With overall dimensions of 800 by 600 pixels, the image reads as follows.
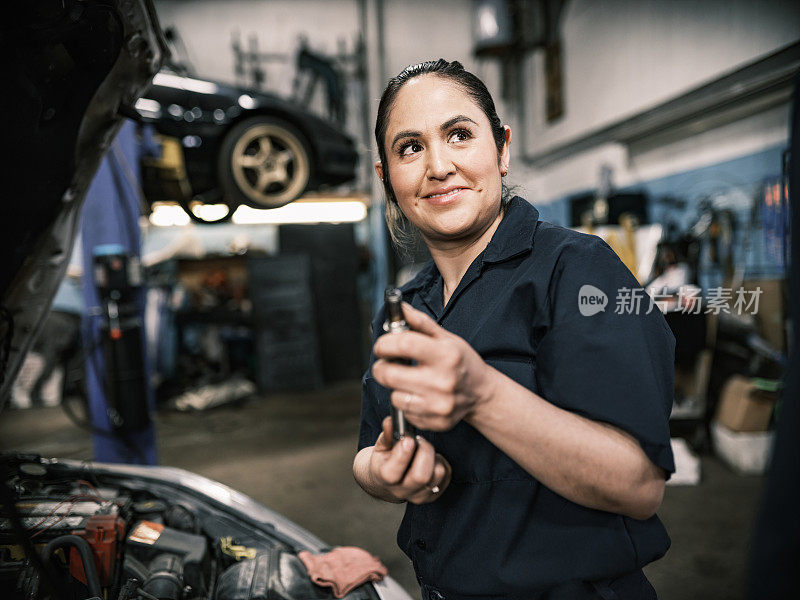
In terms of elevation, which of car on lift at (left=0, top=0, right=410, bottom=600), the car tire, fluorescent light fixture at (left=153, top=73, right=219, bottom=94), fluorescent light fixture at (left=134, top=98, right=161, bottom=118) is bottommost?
car on lift at (left=0, top=0, right=410, bottom=600)

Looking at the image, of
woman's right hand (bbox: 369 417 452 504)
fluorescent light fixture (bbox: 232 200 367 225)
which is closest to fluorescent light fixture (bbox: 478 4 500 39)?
fluorescent light fixture (bbox: 232 200 367 225)

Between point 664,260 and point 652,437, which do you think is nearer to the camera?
point 652,437

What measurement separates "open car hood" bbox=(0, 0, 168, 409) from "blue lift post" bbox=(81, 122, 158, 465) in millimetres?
1626

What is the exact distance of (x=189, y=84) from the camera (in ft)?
10.3

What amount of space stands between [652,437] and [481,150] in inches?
16.3

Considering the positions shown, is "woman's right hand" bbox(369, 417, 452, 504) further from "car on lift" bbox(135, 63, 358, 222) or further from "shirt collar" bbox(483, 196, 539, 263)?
"car on lift" bbox(135, 63, 358, 222)

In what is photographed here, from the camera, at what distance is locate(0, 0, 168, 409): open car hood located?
823 mm

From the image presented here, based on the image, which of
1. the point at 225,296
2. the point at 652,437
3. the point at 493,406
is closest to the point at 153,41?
the point at 493,406

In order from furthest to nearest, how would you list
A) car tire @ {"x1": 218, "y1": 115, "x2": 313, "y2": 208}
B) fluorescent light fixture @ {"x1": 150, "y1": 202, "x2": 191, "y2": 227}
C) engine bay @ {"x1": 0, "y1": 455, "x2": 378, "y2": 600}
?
fluorescent light fixture @ {"x1": 150, "y1": 202, "x2": 191, "y2": 227}, car tire @ {"x1": 218, "y1": 115, "x2": 313, "y2": 208}, engine bay @ {"x1": 0, "y1": 455, "x2": 378, "y2": 600}

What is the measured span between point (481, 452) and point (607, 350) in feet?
0.73

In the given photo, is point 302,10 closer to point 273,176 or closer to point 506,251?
point 273,176

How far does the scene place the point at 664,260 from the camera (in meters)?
1.05

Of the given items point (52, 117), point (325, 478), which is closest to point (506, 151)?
point (52, 117)

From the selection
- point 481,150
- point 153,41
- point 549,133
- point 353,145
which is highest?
point 549,133
